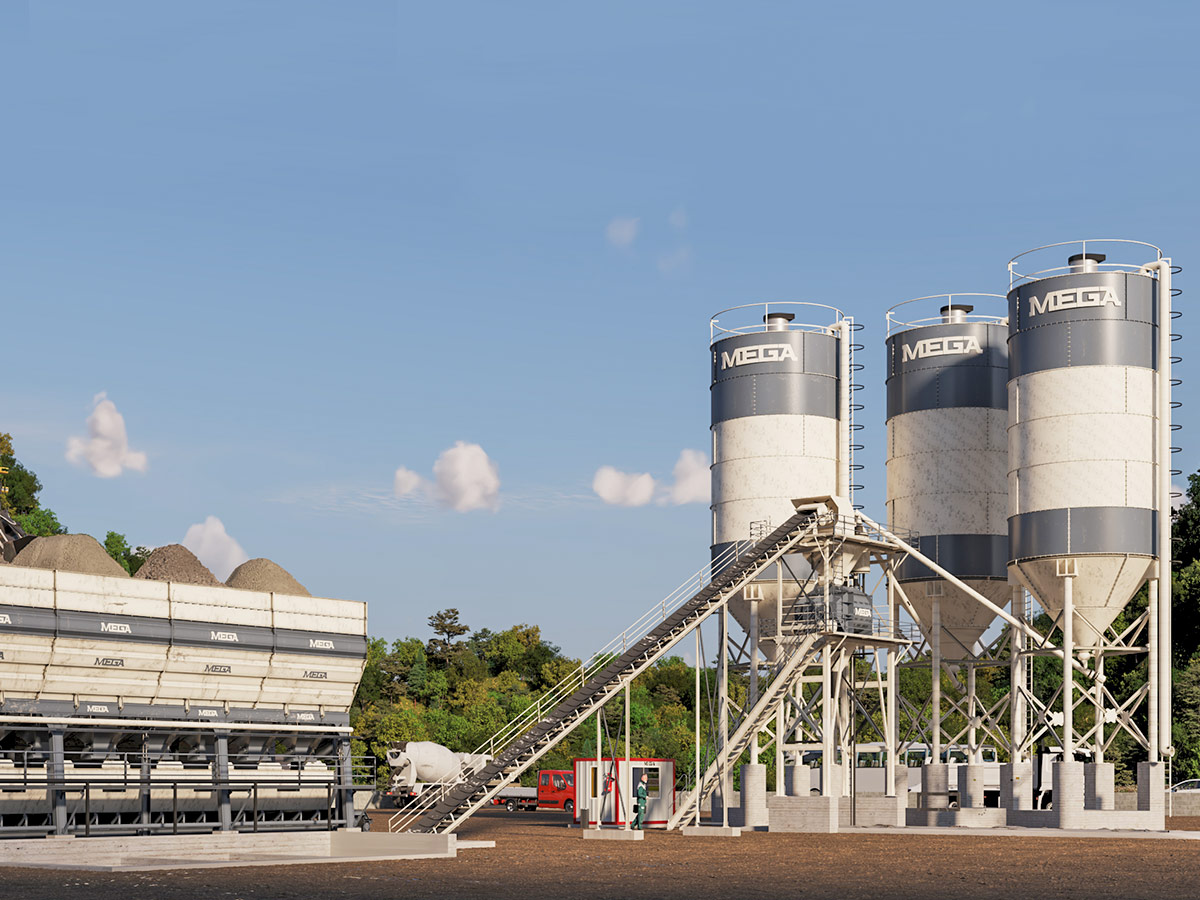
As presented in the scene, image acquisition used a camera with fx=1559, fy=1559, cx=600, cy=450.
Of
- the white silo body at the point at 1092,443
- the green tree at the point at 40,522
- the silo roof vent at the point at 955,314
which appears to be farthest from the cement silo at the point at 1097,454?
the green tree at the point at 40,522

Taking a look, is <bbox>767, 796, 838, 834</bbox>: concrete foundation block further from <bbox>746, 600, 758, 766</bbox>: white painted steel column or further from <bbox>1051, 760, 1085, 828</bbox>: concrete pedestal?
<bbox>1051, 760, 1085, 828</bbox>: concrete pedestal

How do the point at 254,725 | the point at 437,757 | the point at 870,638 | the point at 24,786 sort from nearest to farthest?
the point at 24,786, the point at 254,725, the point at 870,638, the point at 437,757

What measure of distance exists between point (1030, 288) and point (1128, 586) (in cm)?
1047

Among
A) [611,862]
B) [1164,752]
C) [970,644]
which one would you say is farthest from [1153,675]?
[611,862]

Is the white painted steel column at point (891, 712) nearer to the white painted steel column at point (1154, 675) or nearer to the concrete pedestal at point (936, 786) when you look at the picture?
the concrete pedestal at point (936, 786)

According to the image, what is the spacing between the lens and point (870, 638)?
161 feet

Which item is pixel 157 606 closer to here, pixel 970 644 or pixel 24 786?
pixel 24 786

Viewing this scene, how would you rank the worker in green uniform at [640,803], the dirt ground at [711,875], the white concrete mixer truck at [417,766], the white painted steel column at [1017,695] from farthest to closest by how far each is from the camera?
the white concrete mixer truck at [417,766] < the white painted steel column at [1017,695] < the worker in green uniform at [640,803] < the dirt ground at [711,875]

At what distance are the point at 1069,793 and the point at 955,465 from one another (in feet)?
47.7

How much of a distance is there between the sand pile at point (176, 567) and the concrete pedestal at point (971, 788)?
91.8 ft

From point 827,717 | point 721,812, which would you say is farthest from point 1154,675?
point 721,812

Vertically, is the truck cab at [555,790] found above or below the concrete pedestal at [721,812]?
below

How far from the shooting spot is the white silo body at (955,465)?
58719mm

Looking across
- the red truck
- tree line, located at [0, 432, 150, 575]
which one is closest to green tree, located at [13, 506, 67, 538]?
tree line, located at [0, 432, 150, 575]
